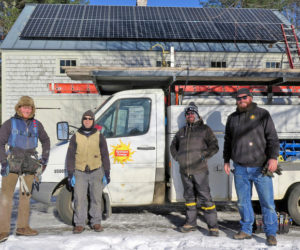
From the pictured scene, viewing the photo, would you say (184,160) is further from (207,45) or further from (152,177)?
(207,45)

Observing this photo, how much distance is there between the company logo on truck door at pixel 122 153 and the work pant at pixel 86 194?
18.2 inches

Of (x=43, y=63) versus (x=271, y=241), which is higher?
(x=43, y=63)

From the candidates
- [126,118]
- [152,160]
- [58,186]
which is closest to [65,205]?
[58,186]

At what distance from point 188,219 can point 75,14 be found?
15.1 metres

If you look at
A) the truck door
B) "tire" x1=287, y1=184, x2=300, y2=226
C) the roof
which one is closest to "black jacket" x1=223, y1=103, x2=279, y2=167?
"tire" x1=287, y1=184, x2=300, y2=226

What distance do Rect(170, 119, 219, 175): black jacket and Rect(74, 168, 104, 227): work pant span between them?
120 centimetres

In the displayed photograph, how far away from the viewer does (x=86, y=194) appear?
514 cm

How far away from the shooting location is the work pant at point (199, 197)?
16.4 ft

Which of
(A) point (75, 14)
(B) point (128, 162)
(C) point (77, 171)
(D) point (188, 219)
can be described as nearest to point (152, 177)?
(B) point (128, 162)

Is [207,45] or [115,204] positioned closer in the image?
[115,204]

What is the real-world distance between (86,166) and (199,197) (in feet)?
5.58

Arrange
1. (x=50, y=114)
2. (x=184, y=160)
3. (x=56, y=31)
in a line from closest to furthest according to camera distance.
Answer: (x=184, y=160)
(x=50, y=114)
(x=56, y=31)

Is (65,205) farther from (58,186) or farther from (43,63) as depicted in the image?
(43,63)

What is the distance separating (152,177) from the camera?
5629 millimetres
